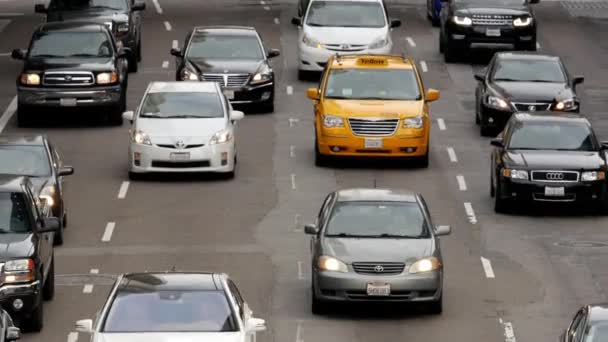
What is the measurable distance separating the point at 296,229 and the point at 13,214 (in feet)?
25.0

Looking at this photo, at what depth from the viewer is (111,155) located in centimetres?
3947

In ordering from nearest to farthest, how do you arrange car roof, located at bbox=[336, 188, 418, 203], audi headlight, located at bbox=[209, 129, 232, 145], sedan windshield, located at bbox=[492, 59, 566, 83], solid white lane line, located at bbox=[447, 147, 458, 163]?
car roof, located at bbox=[336, 188, 418, 203], audi headlight, located at bbox=[209, 129, 232, 145], solid white lane line, located at bbox=[447, 147, 458, 163], sedan windshield, located at bbox=[492, 59, 566, 83]

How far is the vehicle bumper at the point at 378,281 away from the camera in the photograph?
86.1 feet

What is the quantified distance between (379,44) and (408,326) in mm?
21605

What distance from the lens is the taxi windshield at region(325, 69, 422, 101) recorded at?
38844 millimetres

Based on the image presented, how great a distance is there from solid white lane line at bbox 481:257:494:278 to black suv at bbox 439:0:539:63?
20050mm

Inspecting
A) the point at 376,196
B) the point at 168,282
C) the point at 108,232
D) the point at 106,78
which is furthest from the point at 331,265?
the point at 106,78

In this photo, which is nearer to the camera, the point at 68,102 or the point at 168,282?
the point at 168,282

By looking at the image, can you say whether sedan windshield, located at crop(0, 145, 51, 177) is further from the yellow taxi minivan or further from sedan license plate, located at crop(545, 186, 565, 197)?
sedan license plate, located at crop(545, 186, 565, 197)

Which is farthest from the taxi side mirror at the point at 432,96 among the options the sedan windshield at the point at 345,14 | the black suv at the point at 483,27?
the black suv at the point at 483,27

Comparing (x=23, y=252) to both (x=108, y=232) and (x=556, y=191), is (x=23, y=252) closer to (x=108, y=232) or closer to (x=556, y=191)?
(x=108, y=232)

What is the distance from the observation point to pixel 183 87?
38.6 meters

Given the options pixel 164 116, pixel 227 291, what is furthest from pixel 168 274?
pixel 164 116

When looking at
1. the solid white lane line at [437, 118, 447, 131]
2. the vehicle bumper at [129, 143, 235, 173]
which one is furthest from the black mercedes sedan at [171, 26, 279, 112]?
the vehicle bumper at [129, 143, 235, 173]
